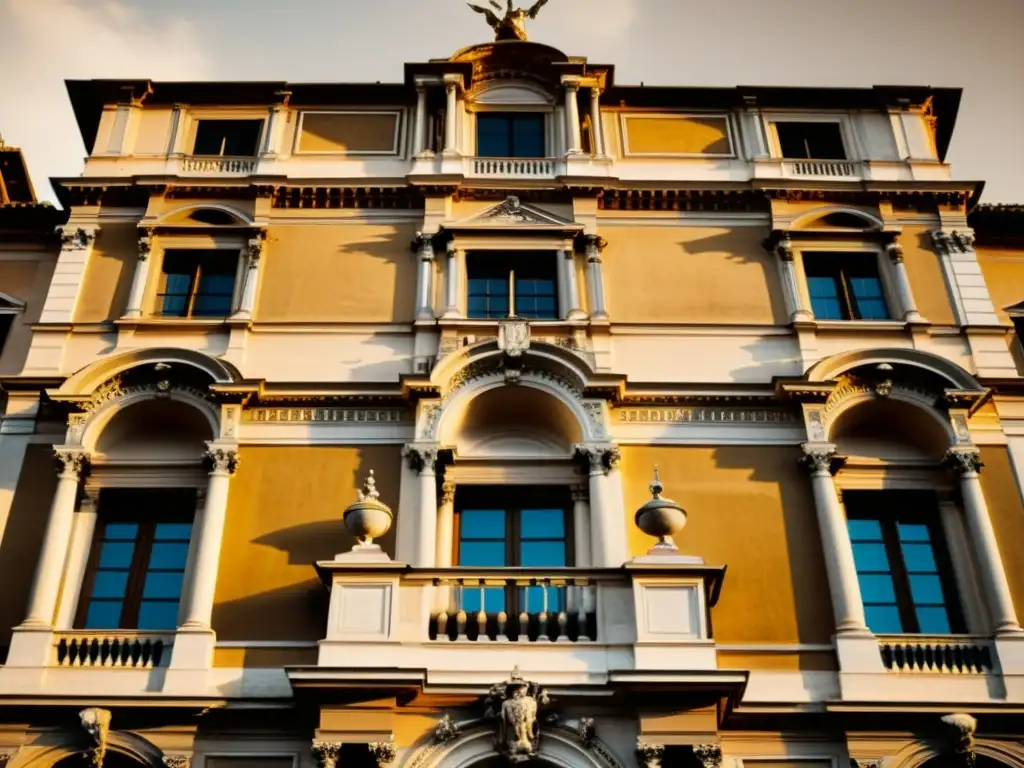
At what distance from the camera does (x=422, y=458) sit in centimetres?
1825

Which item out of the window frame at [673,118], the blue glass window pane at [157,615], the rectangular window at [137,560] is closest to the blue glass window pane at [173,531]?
the rectangular window at [137,560]

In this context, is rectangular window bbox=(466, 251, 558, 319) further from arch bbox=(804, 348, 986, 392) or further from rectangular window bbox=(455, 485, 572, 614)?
arch bbox=(804, 348, 986, 392)

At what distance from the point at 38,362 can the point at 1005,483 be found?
15.2 metres

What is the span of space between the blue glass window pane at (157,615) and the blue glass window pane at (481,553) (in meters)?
4.17

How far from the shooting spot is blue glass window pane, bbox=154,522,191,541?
60.1 ft

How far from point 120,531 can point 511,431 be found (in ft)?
20.2

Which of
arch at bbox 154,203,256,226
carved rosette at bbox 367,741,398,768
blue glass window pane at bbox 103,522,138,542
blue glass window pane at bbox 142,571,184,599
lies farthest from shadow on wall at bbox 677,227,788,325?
blue glass window pane at bbox 103,522,138,542

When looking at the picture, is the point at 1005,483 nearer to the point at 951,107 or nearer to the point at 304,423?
the point at 951,107

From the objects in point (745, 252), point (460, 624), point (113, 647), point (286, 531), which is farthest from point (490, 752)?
point (745, 252)

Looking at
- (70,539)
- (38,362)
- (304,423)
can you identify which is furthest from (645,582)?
(38,362)

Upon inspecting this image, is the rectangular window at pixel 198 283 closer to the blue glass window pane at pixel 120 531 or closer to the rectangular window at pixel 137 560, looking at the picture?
the rectangular window at pixel 137 560

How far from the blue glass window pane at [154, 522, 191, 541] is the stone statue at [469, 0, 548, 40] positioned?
1230 centimetres

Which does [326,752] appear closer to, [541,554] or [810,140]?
[541,554]

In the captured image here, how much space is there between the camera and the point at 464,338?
784 inches
